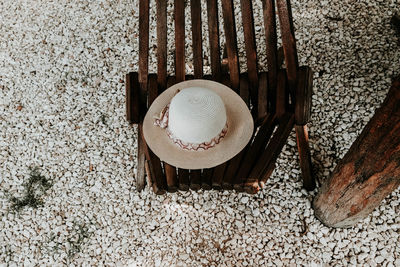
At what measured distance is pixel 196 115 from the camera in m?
1.61

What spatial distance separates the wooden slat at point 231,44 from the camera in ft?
6.74

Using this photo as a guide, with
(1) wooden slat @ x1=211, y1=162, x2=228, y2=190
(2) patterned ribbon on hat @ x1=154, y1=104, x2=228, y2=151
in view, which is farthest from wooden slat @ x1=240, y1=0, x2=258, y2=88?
(1) wooden slat @ x1=211, y1=162, x2=228, y2=190

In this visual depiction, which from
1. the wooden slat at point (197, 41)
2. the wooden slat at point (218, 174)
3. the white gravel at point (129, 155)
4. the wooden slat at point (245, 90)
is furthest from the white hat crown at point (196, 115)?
the white gravel at point (129, 155)

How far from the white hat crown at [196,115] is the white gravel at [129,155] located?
2.73 ft

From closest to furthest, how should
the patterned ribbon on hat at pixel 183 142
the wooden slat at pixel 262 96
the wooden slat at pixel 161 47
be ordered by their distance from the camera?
1. the patterned ribbon on hat at pixel 183 142
2. the wooden slat at pixel 262 96
3. the wooden slat at pixel 161 47

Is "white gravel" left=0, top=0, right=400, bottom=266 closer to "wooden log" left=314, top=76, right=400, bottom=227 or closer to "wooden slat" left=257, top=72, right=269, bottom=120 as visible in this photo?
"wooden log" left=314, top=76, right=400, bottom=227

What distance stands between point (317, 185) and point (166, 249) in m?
1.04

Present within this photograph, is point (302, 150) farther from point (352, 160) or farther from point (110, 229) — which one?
point (110, 229)

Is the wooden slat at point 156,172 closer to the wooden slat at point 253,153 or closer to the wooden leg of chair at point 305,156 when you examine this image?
the wooden slat at point 253,153

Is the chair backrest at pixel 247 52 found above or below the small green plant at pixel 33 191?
above

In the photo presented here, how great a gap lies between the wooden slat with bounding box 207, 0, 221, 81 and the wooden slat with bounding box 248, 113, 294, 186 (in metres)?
0.48

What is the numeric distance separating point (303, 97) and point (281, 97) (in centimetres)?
14

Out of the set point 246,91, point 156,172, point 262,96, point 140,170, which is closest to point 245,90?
point 246,91

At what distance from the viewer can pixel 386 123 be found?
1409 millimetres
